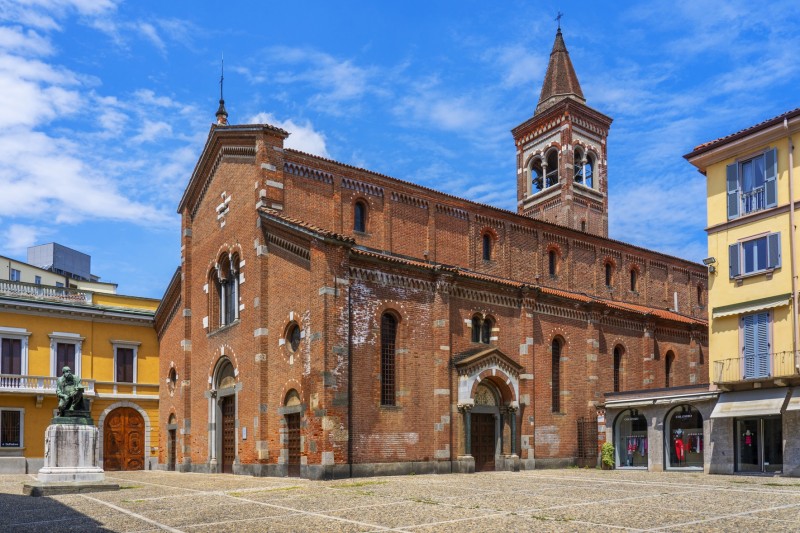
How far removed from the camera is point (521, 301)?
107 ft

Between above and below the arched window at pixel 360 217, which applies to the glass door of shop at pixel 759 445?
below

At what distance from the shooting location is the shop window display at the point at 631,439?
3183 cm

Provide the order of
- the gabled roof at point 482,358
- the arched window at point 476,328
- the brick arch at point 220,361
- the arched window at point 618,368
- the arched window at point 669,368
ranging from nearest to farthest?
the gabled roof at point 482,358 < the arched window at point 476,328 < the brick arch at point 220,361 < the arched window at point 618,368 < the arched window at point 669,368

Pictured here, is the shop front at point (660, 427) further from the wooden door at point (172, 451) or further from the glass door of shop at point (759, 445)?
the wooden door at point (172, 451)

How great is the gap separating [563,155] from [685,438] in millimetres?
23381

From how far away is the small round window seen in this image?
2737cm

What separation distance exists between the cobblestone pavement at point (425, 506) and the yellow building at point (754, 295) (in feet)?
7.80

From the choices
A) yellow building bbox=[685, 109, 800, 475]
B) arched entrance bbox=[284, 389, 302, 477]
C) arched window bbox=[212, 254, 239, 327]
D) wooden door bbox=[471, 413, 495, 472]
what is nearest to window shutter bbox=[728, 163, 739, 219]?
yellow building bbox=[685, 109, 800, 475]

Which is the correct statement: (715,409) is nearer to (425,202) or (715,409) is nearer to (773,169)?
(773,169)

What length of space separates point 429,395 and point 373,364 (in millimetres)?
2841

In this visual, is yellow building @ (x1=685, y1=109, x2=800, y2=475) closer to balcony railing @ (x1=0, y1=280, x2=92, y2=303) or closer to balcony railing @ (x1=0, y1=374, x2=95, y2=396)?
balcony railing @ (x1=0, y1=374, x2=95, y2=396)

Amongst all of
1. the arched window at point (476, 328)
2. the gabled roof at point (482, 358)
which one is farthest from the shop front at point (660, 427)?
the arched window at point (476, 328)

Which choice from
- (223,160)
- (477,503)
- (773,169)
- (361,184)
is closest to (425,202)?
(361,184)

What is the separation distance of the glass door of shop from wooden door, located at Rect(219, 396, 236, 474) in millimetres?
19602
